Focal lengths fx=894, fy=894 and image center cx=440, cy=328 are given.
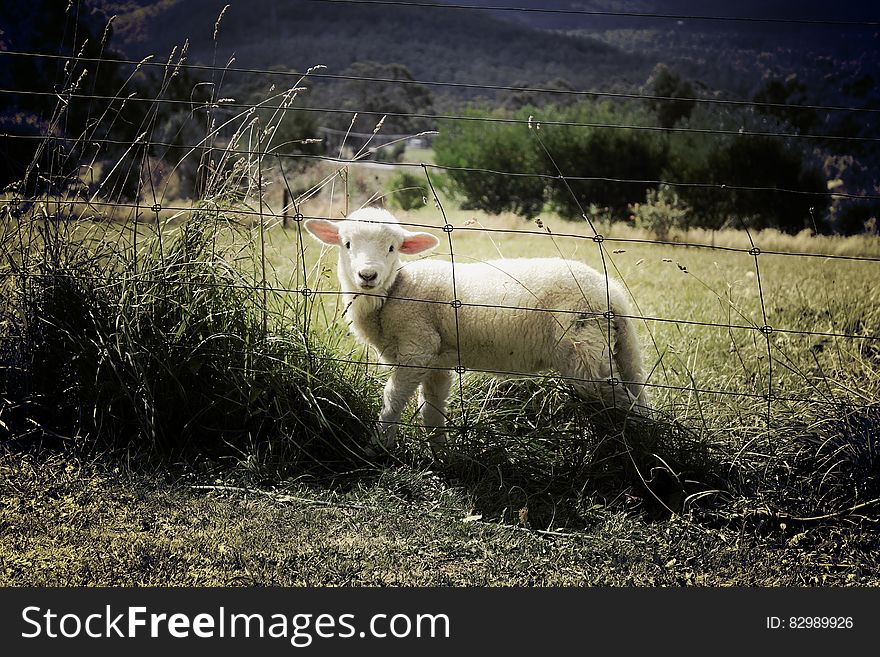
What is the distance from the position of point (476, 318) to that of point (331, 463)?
91 cm

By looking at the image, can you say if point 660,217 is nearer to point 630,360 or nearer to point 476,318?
point 630,360

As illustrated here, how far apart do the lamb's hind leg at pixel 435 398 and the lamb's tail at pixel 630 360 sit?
30.8 inches

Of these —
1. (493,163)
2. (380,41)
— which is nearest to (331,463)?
(493,163)

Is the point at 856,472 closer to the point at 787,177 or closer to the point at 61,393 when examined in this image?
the point at 61,393

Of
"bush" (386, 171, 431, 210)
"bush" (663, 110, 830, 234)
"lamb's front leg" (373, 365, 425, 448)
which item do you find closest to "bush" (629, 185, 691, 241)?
"bush" (663, 110, 830, 234)

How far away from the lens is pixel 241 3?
100 feet

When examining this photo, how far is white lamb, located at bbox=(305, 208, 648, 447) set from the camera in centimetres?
388

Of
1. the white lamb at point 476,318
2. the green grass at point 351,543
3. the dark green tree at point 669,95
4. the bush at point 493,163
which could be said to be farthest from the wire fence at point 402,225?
Result: the dark green tree at point 669,95

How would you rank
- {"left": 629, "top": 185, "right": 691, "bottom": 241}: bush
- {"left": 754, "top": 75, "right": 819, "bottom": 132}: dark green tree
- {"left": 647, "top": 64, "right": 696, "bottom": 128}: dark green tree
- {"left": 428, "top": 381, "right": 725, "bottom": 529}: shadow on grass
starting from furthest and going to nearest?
{"left": 647, "top": 64, "right": 696, "bottom": 128}: dark green tree < {"left": 754, "top": 75, "right": 819, "bottom": 132}: dark green tree < {"left": 629, "top": 185, "right": 691, "bottom": 241}: bush < {"left": 428, "top": 381, "right": 725, "bottom": 529}: shadow on grass

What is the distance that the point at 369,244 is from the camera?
388 centimetres

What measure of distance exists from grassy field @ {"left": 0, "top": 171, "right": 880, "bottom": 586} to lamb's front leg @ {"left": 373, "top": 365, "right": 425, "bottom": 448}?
8cm

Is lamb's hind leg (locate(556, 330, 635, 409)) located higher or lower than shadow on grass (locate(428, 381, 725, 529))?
higher

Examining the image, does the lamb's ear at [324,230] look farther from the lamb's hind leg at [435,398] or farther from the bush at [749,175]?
the bush at [749,175]

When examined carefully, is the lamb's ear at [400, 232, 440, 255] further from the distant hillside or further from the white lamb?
A: the distant hillside
